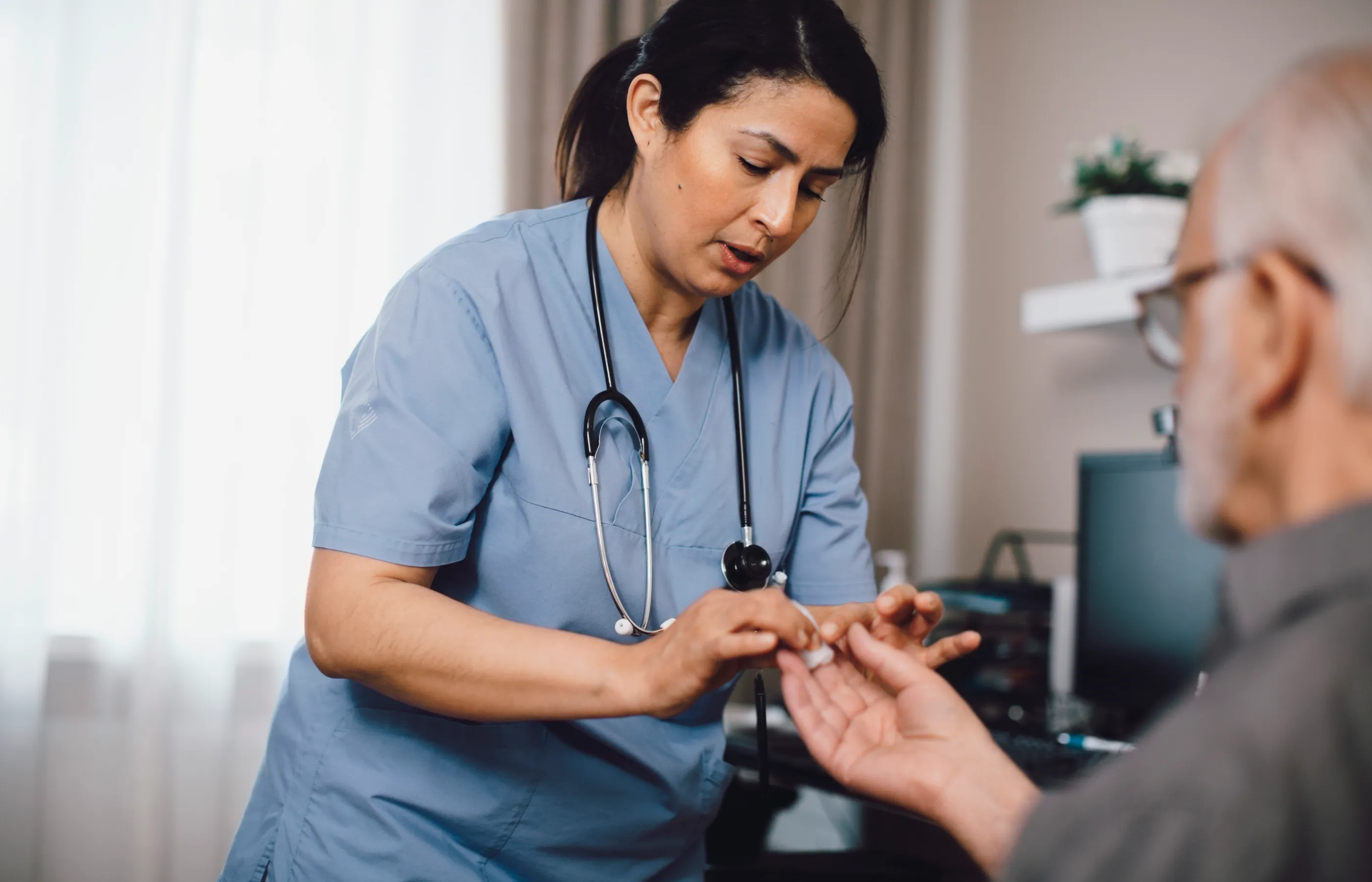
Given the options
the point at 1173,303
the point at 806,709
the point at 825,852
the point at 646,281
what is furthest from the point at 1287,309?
the point at 825,852

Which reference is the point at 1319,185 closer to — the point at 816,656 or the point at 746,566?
the point at 816,656

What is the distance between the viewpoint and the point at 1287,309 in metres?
0.56

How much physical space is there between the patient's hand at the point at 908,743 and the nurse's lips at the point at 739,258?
1.33 ft

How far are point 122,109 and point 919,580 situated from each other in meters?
2.05

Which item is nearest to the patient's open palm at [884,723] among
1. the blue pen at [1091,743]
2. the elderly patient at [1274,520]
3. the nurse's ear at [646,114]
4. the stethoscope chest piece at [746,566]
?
the stethoscope chest piece at [746,566]

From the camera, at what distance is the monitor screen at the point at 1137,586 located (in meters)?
1.73

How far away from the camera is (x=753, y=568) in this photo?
3.65 ft

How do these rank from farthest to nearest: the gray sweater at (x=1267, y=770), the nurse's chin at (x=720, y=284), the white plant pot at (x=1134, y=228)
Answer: the white plant pot at (x=1134, y=228) < the nurse's chin at (x=720, y=284) < the gray sweater at (x=1267, y=770)

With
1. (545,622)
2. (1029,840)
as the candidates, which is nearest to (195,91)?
(545,622)

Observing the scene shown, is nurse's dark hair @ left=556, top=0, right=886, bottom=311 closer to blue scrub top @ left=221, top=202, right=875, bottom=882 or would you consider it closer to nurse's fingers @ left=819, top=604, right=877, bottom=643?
blue scrub top @ left=221, top=202, right=875, bottom=882

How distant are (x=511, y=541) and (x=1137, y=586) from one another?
1217 mm

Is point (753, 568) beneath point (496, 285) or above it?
beneath

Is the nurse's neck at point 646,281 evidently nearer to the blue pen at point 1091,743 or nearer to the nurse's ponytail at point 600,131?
the nurse's ponytail at point 600,131

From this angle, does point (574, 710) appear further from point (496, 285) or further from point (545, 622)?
point (496, 285)
